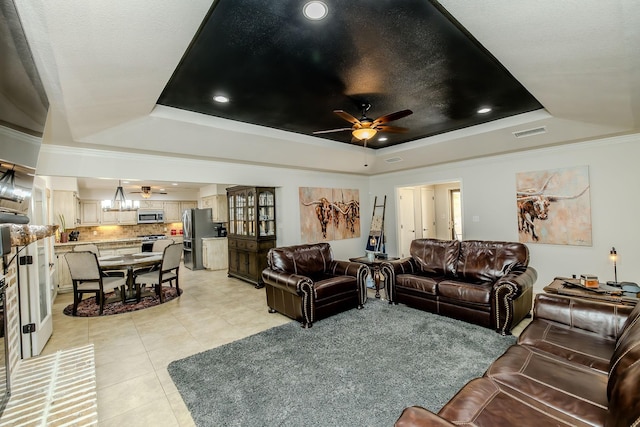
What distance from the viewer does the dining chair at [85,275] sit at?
410cm

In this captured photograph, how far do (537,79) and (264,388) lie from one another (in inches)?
147

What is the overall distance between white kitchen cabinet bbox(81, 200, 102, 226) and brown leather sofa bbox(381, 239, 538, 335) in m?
8.63

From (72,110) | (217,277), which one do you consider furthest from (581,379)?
(217,277)

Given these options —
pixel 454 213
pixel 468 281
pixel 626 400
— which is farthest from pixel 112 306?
pixel 454 213

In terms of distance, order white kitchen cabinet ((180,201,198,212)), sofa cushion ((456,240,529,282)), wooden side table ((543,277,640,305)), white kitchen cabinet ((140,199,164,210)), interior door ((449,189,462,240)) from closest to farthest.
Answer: wooden side table ((543,277,640,305))
sofa cushion ((456,240,529,282))
interior door ((449,189,462,240))
white kitchen cabinet ((140,199,164,210))
white kitchen cabinet ((180,201,198,212))

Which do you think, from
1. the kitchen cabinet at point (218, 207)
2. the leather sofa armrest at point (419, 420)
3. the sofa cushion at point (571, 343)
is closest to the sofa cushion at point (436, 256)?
the sofa cushion at point (571, 343)

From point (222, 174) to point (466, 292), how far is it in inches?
182

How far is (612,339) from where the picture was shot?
202 centimetres

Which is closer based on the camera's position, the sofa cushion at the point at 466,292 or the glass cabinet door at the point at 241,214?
the sofa cushion at the point at 466,292

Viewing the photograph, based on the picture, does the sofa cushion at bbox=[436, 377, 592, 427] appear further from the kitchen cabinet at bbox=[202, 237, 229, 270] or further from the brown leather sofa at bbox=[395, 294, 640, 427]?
the kitchen cabinet at bbox=[202, 237, 229, 270]

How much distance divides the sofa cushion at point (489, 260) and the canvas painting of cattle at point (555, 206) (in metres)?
1.50

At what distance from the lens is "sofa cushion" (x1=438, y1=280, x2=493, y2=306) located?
11.0 feet

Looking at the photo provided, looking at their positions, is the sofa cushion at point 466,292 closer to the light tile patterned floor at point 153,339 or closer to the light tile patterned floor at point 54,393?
the light tile patterned floor at point 153,339

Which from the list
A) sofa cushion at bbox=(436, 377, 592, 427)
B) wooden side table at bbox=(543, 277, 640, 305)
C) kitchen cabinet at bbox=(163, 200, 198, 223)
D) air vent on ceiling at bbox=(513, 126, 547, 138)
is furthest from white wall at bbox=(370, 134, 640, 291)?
kitchen cabinet at bbox=(163, 200, 198, 223)
